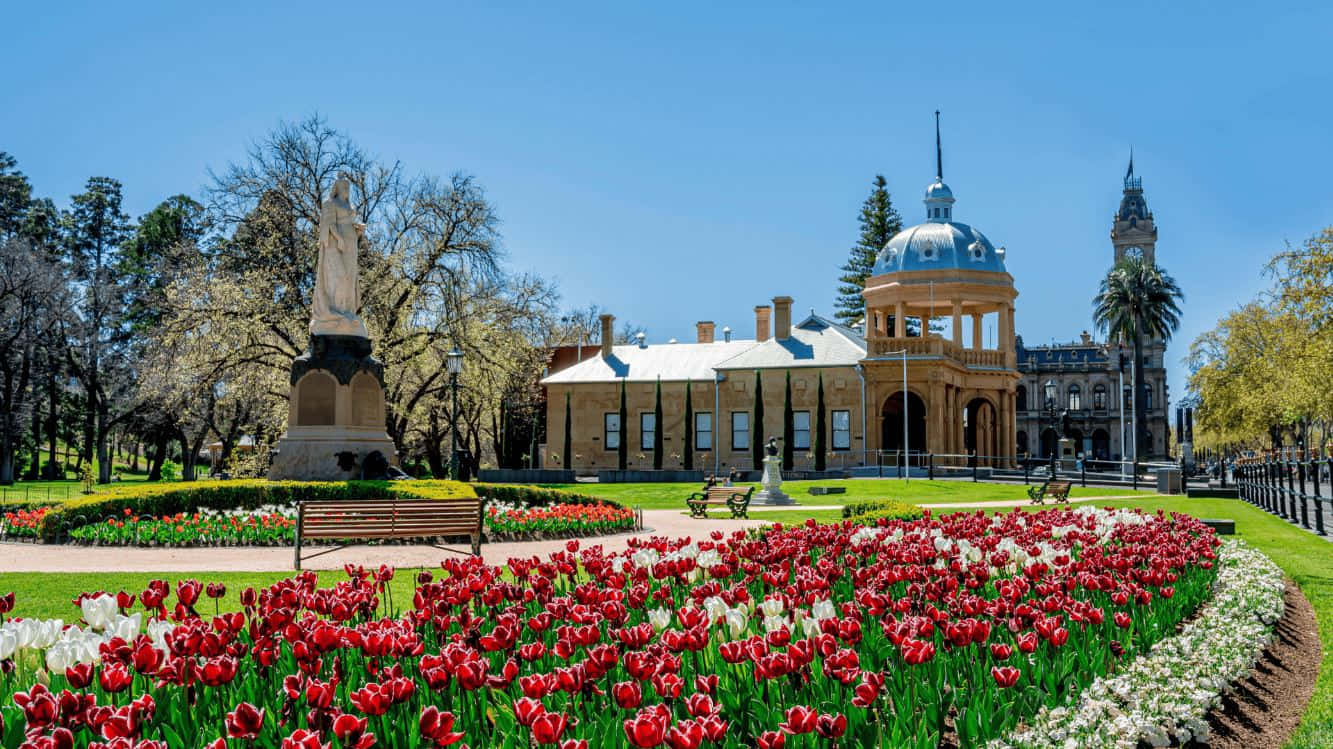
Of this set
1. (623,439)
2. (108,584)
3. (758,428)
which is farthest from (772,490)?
(623,439)

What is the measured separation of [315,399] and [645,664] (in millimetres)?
20657

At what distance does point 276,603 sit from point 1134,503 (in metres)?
26.1

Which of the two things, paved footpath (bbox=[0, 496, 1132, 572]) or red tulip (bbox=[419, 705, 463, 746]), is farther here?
paved footpath (bbox=[0, 496, 1132, 572])

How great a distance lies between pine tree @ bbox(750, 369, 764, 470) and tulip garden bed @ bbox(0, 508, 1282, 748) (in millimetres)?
41610

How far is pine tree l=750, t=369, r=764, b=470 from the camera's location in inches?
1982

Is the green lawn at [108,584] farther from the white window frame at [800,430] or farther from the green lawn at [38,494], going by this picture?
the white window frame at [800,430]

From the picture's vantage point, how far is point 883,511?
19.3 m

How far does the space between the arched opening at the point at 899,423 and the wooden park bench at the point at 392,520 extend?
3614cm

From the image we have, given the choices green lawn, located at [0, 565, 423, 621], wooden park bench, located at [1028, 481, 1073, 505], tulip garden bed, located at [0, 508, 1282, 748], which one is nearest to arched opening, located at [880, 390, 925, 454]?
wooden park bench, located at [1028, 481, 1073, 505]

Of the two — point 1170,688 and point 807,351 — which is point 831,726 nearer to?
point 1170,688

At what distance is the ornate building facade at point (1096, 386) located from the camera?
106188mm

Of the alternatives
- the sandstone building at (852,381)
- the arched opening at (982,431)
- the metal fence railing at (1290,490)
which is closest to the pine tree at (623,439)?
the sandstone building at (852,381)

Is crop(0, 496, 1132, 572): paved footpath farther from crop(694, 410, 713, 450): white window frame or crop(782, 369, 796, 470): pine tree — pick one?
crop(694, 410, 713, 450): white window frame

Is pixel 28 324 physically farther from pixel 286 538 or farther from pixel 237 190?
pixel 286 538
